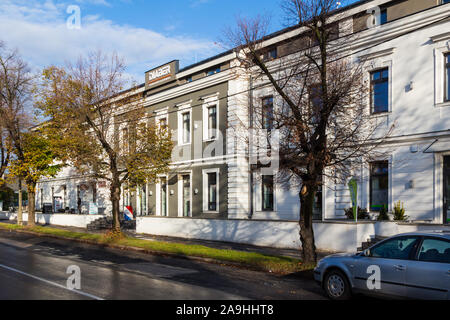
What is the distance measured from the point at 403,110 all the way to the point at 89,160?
1419cm

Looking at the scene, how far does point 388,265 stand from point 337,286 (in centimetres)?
135

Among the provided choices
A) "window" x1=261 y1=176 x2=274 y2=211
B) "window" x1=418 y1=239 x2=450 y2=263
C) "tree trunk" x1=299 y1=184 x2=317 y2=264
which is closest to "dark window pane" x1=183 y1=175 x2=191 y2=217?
"window" x1=261 y1=176 x2=274 y2=211

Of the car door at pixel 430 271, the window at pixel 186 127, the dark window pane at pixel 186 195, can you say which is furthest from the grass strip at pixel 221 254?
the window at pixel 186 127

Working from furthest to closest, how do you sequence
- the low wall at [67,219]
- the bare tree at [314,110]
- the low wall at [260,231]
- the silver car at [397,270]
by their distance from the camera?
the low wall at [67,219] < the low wall at [260,231] < the bare tree at [314,110] < the silver car at [397,270]

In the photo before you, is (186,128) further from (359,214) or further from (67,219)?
(359,214)

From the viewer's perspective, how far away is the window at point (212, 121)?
87.6ft

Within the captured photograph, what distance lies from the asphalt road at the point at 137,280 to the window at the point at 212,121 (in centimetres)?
1093

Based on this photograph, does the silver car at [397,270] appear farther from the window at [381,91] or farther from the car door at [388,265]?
the window at [381,91]

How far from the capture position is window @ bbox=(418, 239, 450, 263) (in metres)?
7.77

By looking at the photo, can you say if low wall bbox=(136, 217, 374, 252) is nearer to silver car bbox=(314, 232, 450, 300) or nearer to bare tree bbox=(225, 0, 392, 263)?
bare tree bbox=(225, 0, 392, 263)
